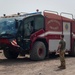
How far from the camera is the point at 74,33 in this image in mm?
20703

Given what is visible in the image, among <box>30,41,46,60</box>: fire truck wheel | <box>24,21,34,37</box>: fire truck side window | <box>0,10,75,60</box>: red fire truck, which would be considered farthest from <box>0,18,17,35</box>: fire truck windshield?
<box>30,41,46,60</box>: fire truck wheel

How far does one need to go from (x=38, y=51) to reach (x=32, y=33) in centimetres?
117

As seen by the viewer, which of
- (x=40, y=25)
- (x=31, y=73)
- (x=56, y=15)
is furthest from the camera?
(x=56, y=15)

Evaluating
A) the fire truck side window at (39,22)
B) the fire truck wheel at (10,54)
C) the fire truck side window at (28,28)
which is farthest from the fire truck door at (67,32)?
the fire truck wheel at (10,54)

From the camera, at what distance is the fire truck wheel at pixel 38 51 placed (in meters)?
17.3

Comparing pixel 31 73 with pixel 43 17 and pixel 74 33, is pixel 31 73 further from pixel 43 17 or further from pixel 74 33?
pixel 74 33

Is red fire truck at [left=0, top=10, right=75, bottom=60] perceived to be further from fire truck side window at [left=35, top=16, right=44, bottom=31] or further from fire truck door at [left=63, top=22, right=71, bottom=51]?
fire truck door at [left=63, top=22, right=71, bottom=51]

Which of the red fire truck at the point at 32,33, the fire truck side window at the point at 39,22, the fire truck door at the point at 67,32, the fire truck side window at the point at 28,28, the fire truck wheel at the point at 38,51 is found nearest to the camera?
the red fire truck at the point at 32,33

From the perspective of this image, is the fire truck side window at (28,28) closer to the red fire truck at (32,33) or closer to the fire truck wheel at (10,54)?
the red fire truck at (32,33)

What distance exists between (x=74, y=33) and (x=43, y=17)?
11.7 ft

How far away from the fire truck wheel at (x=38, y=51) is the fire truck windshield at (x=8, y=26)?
1.66 metres

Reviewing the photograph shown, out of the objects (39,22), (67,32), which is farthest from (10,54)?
(67,32)

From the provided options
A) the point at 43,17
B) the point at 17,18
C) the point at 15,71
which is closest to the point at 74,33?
the point at 43,17

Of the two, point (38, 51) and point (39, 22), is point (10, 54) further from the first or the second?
point (39, 22)
